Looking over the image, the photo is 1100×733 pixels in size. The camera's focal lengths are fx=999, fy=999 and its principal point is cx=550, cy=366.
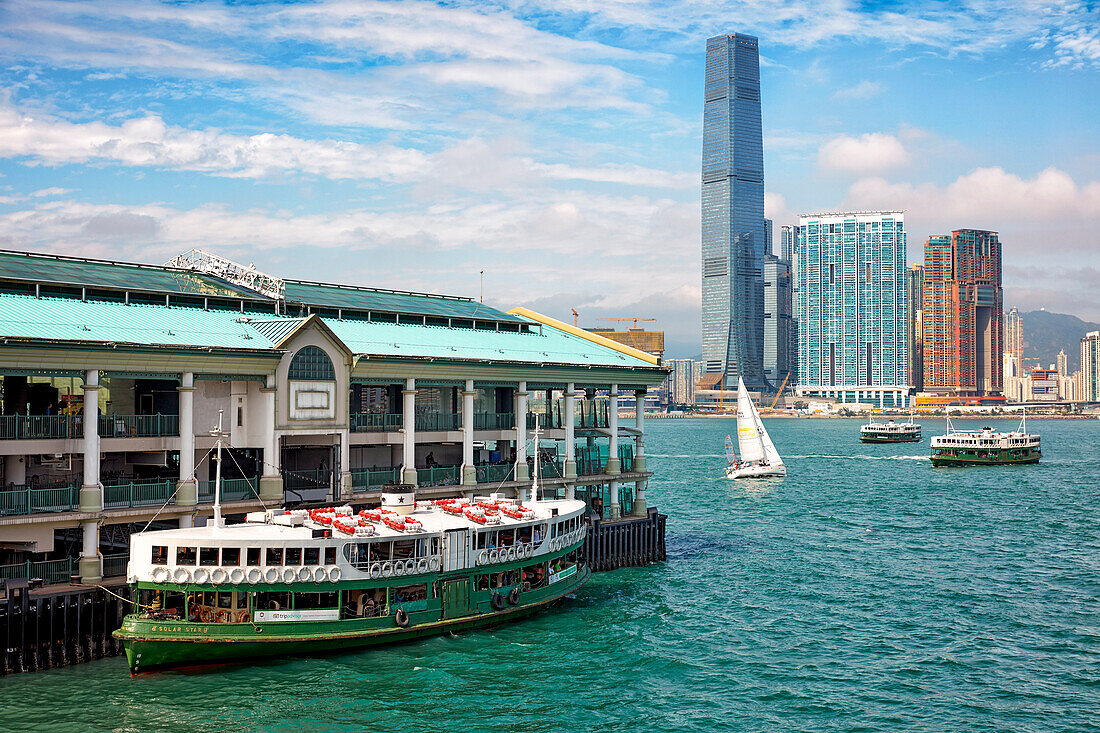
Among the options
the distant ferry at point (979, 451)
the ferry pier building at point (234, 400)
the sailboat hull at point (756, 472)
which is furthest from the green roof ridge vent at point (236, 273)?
the distant ferry at point (979, 451)

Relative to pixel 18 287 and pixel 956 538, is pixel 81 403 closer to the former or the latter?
pixel 18 287

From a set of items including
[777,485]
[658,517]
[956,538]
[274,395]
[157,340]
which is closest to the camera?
[157,340]

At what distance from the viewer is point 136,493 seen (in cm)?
5056

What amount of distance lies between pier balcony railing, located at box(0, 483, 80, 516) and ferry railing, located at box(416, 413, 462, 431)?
23.4 metres

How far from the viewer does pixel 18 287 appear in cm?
5178

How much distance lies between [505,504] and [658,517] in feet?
67.0

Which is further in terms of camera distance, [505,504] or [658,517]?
[658,517]

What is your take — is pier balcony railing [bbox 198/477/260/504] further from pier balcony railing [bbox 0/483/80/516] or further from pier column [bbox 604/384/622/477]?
pier column [bbox 604/384/622/477]

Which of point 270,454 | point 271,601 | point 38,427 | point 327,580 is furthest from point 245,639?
point 38,427

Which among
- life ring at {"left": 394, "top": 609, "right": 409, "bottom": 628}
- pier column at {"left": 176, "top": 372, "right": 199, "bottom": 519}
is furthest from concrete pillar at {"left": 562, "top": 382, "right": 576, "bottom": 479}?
pier column at {"left": 176, "top": 372, "right": 199, "bottom": 519}

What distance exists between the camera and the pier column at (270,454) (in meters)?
55.6

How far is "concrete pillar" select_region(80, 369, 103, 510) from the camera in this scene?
157 feet

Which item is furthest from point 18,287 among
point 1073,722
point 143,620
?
point 1073,722

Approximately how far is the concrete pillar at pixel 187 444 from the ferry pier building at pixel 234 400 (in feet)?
0.24
